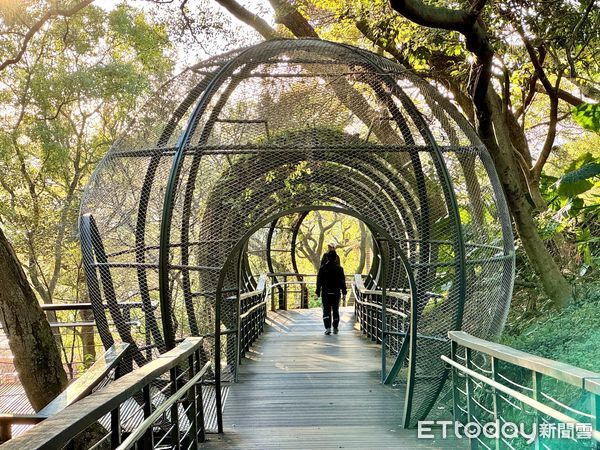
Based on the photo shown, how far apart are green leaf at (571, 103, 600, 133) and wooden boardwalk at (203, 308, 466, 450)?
151 inches

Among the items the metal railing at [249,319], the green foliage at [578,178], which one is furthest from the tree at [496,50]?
the metal railing at [249,319]

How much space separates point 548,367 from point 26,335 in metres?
3.54

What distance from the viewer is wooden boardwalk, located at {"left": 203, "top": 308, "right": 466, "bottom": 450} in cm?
468

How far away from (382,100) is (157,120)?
88.3 inches

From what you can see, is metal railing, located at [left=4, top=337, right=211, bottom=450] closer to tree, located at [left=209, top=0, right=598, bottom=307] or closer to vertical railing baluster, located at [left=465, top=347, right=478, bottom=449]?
vertical railing baluster, located at [left=465, top=347, right=478, bottom=449]

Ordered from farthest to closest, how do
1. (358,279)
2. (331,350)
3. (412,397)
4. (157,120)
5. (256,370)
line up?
(358,279)
(331,350)
(256,370)
(157,120)
(412,397)

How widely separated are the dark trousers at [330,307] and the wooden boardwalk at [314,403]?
781 millimetres

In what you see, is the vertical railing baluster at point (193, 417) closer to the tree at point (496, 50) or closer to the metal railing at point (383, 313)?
the metal railing at point (383, 313)

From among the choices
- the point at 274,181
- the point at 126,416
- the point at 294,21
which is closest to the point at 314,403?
the point at 126,416

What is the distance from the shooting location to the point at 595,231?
845 centimetres

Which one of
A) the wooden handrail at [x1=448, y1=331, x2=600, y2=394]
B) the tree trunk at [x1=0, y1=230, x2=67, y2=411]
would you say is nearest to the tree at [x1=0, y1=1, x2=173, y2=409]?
the tree trunk at [x1=0, y1=230, x2=67, y2=411]

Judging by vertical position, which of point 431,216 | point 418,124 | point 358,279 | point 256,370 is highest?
point 418,124

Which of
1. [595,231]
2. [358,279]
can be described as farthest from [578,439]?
[358,279]

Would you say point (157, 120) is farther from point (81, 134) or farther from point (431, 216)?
point (81, 134)
